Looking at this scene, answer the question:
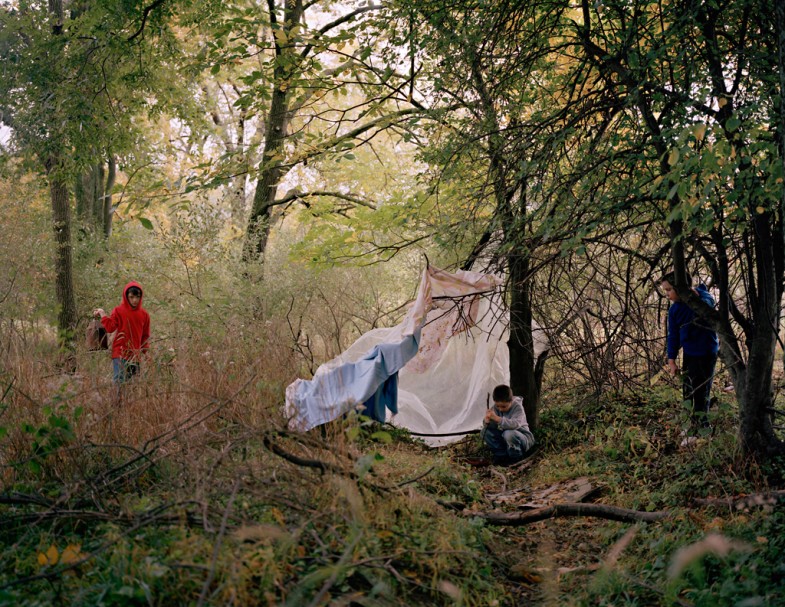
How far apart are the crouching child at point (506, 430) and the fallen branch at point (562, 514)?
87.9 inches

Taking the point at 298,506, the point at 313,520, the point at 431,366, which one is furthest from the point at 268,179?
the point at 313,520

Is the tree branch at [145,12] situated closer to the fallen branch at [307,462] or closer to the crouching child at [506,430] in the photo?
the crouching child at [506,430]

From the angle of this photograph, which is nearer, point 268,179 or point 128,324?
point 128,324

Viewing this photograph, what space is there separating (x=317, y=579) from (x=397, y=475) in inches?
83.1

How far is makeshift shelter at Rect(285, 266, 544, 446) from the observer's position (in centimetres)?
659

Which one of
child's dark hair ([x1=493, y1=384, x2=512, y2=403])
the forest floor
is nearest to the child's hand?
child's dark hair ([x1=493, y1=384, x2=512, y2=403])

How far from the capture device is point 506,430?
22.9ft

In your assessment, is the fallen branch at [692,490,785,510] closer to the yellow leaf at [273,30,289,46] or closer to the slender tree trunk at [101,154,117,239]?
the yellow leaf at [273,30,289,46]

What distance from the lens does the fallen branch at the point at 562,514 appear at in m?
4.55

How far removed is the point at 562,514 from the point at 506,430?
7.53 ft

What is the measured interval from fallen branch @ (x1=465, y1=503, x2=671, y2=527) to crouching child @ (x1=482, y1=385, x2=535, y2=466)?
2.23 meters

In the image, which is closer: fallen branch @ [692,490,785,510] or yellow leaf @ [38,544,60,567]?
yellow leaf @ [38,544,60,567]

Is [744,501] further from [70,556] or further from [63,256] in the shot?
[63,256]

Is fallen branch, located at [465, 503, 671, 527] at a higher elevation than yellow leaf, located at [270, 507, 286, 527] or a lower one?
lower
